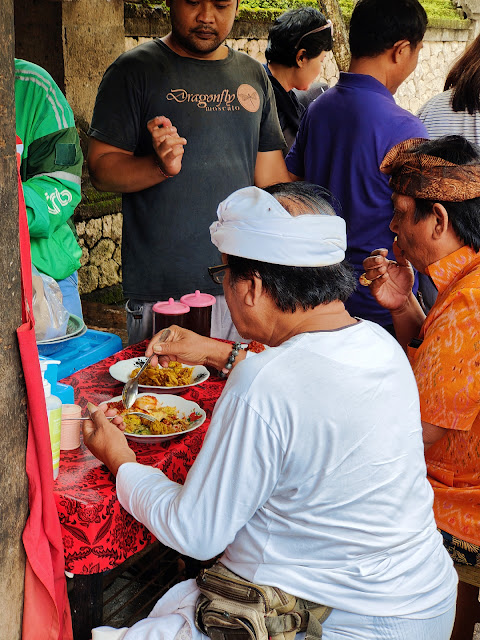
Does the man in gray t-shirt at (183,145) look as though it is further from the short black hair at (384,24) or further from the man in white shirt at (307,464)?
the man in white shirt at (307,464)

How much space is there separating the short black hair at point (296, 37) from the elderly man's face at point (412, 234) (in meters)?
2.40

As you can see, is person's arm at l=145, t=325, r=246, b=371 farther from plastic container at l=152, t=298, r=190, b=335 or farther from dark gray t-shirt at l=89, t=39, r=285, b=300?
dark gray t-shirt at l=89, t=39, r=285, b=300

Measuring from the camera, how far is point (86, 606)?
1768mm

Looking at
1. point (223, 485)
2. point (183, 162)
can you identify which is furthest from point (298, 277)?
point (183, 162)

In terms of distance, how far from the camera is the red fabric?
1462 millimetres

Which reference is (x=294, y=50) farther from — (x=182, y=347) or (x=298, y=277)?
(x=298, y=277)

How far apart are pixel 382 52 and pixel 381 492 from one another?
2433mm

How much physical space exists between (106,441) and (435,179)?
1304 mm

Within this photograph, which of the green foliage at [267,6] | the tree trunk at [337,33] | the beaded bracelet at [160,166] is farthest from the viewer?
the green foliage at [267,6]

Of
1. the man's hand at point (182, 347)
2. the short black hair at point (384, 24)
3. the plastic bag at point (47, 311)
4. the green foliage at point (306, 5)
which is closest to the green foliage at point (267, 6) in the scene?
the green foliage at point (306, 5)

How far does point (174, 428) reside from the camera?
6.57ft

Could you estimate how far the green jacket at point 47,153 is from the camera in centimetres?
280

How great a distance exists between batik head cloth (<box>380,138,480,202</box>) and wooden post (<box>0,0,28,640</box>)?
4.47 feet

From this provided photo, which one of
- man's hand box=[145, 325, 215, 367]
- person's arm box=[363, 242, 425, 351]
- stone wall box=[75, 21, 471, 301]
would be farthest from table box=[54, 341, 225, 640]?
stone wall box=[75, 21, 471, 301]
